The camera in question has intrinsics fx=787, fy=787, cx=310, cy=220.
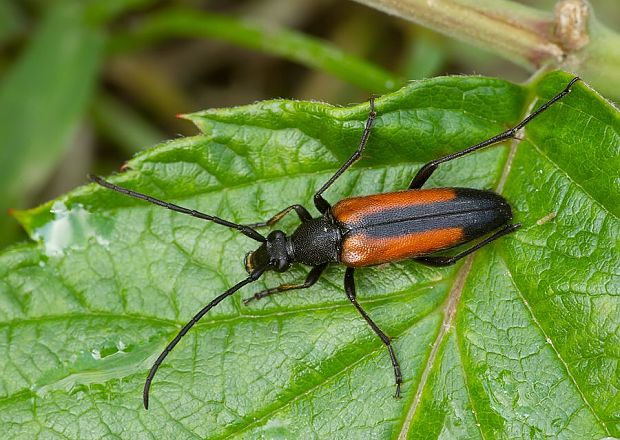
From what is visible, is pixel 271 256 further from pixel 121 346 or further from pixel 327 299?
pixel 121 346

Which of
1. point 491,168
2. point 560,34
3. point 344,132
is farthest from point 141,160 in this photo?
point 560,34

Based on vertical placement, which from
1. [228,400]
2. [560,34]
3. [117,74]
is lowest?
[228,400]

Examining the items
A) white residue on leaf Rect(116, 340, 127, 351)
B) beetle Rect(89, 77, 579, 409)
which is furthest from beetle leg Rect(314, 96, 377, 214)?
white residue on leaf Rect(116, 340, 127, 351)

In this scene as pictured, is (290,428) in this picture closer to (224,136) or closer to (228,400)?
(228,400)

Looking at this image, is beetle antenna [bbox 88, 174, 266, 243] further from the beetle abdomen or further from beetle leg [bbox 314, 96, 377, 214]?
the beetle abdomen

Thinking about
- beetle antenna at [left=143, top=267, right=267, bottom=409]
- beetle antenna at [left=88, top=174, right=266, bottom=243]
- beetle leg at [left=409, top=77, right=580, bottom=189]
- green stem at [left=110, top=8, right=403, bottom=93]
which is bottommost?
beetle antenna at [left=143, top=267, right=267, bottom=409]

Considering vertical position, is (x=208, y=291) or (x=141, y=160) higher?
(x=141, y=160)

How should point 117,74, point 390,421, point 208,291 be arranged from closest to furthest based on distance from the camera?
point 390,421
point 208,291
point 117,74
